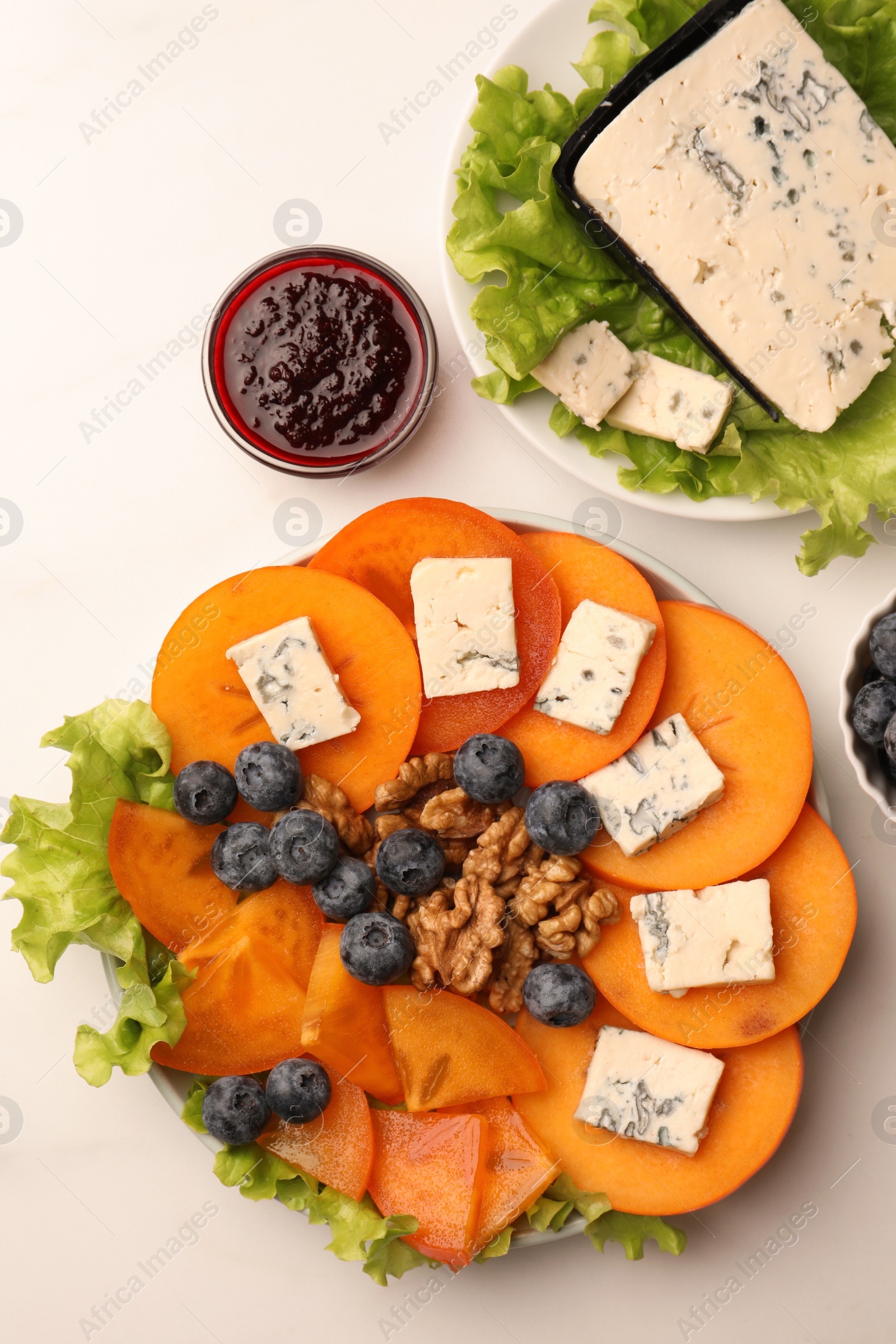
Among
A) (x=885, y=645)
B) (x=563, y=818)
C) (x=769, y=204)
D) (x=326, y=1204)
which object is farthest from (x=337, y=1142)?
(x=769, y=204)

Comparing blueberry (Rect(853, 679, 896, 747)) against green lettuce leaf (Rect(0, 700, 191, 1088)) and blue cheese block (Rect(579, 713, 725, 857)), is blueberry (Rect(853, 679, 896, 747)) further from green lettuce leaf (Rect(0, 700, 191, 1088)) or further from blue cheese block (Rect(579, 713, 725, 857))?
green lettuce leaf (Rect(0, 700, 191, 1088))

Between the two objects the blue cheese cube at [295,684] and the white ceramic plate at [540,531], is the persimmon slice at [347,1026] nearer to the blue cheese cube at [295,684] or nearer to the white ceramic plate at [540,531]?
the white ceramic plate at [540,531]

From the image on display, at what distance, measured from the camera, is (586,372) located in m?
2.27

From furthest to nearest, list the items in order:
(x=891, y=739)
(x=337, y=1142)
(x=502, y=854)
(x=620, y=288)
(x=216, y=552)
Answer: (x=216, y=552) < (x=620, y=288) < (x=502, y=854) < (x=337, y=1142) < (x=891, y=739)

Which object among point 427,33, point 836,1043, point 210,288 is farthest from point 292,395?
point 836,1043

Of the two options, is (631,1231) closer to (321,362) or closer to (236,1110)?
(236,1110)

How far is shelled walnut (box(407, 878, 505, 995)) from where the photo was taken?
2086 millimetres

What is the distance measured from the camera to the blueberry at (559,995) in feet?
6.71

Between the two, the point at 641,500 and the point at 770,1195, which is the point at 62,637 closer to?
the point at 641,500

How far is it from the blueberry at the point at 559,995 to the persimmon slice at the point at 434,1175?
27 cm

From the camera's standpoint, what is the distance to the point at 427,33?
256 centimetres

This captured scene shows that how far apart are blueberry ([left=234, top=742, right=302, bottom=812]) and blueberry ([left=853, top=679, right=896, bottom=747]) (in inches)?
48.2

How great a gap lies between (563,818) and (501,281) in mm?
1304

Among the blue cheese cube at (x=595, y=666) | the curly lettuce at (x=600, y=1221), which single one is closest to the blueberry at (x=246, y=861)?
the blue cheese cube at (x=595, y=666)
